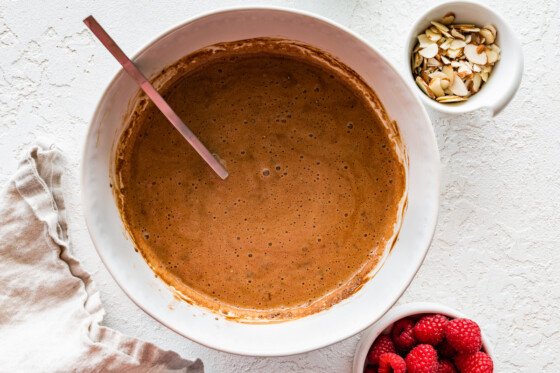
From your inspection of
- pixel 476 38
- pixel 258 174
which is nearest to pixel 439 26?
pixel 476 38

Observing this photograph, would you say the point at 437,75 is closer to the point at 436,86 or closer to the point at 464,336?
the point at 436,86

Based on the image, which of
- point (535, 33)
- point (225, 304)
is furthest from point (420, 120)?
point (225, 304)

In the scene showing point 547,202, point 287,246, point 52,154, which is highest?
point 52,154

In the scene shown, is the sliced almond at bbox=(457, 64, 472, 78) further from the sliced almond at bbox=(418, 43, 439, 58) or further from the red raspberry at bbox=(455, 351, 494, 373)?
the red raspberry at bbox=(455, 351, 494, 373)

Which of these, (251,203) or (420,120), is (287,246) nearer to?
(251,203)

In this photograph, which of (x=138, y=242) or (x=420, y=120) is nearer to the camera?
(x=420, y=120)

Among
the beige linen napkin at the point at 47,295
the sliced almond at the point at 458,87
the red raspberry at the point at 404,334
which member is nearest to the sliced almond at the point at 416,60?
the sliced almond at the point at 458,87

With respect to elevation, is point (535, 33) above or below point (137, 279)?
below
